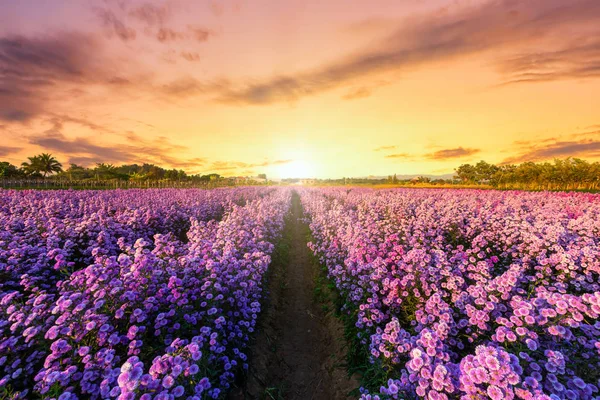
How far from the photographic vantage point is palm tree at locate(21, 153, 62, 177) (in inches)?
3137

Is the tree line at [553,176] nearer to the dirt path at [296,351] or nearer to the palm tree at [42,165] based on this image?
the dirt path at [296,351]

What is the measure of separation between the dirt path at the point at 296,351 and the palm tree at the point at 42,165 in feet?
363

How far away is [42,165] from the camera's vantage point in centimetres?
8150

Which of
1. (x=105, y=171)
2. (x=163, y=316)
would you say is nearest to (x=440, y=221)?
(x=163, y=316)

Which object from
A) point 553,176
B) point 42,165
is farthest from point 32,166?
point 553,176

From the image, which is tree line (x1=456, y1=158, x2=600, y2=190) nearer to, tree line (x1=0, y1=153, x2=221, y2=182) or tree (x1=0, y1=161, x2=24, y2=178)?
tree line (x1=0, y1=153, x2=221, y2=182)

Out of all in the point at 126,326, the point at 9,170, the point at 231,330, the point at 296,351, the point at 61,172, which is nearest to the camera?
the point at 126,326

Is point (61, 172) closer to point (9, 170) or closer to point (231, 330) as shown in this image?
point (9, 170)

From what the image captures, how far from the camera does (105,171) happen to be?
296 ft

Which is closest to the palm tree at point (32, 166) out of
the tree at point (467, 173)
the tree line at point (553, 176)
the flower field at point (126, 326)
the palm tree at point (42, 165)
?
the palm tree at point (42, 165)

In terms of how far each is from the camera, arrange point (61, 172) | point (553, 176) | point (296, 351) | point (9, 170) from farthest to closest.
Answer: point (61, 172) < point (9, 170) < point (553, 176) < point (296, 351)

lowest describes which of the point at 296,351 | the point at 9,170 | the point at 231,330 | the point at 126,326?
the point at 296,351

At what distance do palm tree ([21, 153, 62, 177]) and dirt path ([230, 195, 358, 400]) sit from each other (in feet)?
363

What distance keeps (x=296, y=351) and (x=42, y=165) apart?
114 metres
